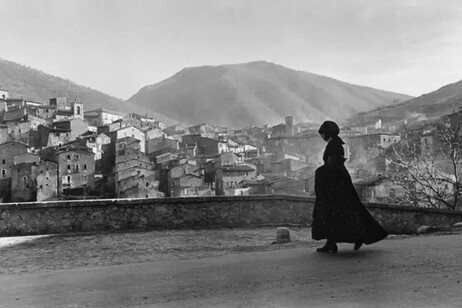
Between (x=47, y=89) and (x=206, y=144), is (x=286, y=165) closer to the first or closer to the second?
(x=206, y=144)

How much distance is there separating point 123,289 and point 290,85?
480ft

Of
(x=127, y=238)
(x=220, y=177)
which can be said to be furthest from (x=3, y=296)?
(x=220, y=177)

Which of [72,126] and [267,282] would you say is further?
[72,126]

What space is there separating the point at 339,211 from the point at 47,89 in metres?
133

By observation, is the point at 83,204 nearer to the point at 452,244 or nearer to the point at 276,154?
the point at 452,244

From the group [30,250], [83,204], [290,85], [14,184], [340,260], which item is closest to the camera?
[340,260]

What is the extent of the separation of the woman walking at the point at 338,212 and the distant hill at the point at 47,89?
388 feet

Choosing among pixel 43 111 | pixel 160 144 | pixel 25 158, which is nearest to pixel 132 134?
pixel 160 144

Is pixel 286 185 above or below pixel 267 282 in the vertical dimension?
above

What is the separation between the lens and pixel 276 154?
239 feet

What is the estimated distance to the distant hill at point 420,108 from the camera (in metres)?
92.9

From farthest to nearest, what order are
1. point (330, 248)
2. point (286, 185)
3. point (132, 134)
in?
1. point (132, 134)
2. point (286, 185)
3. point (330, 248)

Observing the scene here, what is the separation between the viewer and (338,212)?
278 inches

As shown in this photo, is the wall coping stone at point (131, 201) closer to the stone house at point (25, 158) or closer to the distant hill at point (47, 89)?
the stone house at point (25, 158)
